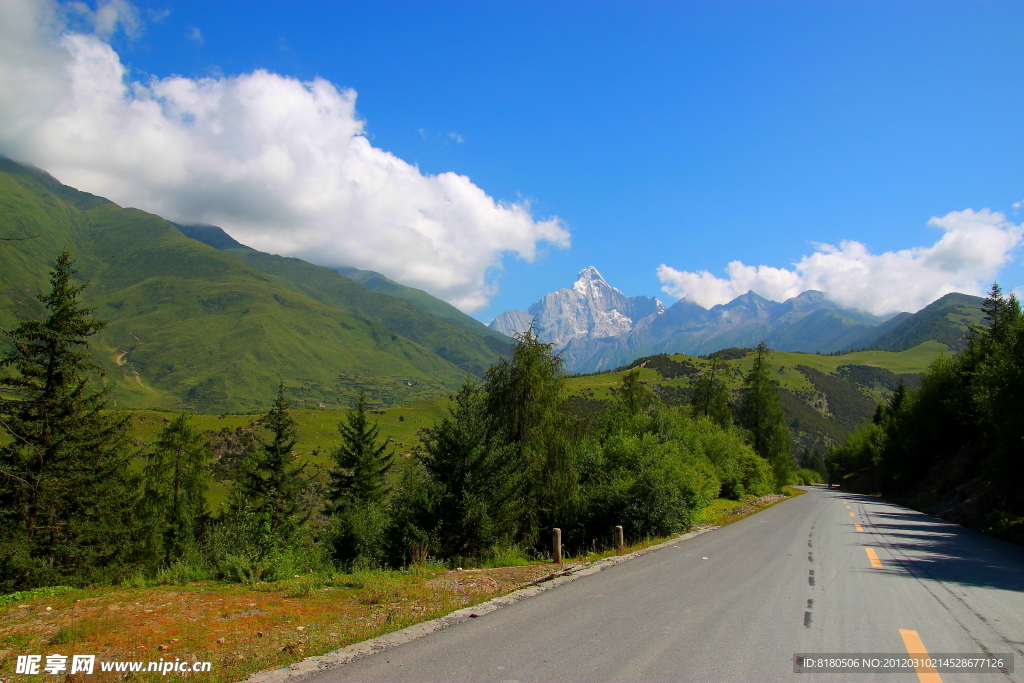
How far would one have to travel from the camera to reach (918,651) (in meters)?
6.49

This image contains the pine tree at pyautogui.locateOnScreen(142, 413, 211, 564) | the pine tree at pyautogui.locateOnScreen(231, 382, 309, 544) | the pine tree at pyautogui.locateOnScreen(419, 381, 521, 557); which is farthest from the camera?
the pine tree at pyautogui.locateOnScreen(142, 413, 211, 564)

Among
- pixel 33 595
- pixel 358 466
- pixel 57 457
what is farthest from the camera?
pixel 358 466

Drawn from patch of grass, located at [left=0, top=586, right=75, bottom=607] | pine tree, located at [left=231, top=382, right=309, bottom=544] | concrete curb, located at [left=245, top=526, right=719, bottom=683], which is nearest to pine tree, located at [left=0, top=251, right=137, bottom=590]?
patch of grass, located at [left=0, top=586, right=75, bottom=607]

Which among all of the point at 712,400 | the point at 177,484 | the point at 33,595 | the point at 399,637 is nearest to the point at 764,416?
the point at 712,400

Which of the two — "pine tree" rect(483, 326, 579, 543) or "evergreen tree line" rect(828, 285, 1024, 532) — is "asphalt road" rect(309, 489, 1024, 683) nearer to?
"pine tree" rect(483, 326, 579, 543)

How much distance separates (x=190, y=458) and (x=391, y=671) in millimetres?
46965

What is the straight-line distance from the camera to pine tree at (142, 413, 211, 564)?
41.1 meters

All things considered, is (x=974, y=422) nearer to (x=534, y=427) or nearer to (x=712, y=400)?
(x=712, y=400)

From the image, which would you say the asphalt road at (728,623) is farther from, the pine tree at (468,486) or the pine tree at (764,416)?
the pine tree at (764,416)

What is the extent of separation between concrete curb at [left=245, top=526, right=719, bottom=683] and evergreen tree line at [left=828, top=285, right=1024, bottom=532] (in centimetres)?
2218

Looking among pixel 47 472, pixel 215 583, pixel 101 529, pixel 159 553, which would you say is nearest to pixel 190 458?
pixel 159 553

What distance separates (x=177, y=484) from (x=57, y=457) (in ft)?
80.1

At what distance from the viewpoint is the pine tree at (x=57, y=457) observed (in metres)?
20.2

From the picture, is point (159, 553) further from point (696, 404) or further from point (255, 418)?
point (255, 418)
